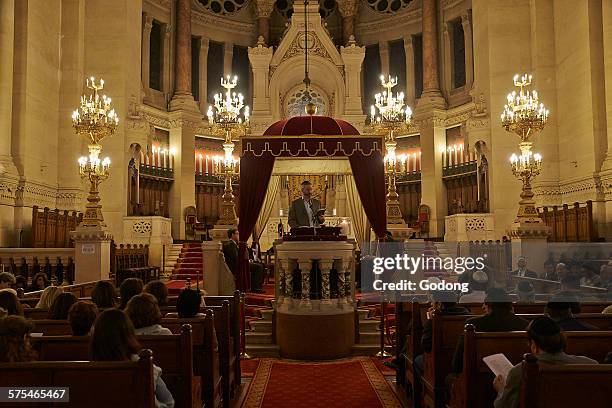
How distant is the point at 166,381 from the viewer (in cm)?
392

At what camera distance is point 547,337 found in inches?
122

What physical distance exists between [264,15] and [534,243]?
55.6ft

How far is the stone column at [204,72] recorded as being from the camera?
23.5m

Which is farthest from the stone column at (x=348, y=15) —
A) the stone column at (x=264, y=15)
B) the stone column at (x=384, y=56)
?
the stone column at (x=264, y=15)

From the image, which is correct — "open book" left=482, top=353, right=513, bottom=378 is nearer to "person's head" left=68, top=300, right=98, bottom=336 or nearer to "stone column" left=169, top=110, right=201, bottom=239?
"person's head" left=68, top=300, right=98, bottom=336

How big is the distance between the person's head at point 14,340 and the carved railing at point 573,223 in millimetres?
12685

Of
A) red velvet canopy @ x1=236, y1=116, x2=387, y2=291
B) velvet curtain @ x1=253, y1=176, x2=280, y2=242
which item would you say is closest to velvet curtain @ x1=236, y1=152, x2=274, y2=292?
red velvet canopy @ x1=236, y1=116, x2=387, y2=291

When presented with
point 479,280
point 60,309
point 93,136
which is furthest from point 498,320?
point 93,136

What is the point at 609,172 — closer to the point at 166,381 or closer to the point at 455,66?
the point at 455,66

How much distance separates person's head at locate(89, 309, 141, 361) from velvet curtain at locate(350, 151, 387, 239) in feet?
21.6

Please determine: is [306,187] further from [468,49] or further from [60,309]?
[468,49]

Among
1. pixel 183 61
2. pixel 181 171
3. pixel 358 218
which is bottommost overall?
pixel 358 218

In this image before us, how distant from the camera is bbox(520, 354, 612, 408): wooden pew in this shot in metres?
2.81

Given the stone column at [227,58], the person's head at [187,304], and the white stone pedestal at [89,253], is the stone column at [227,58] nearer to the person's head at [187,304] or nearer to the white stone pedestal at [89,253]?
the white stone pedestal at [89,253]
